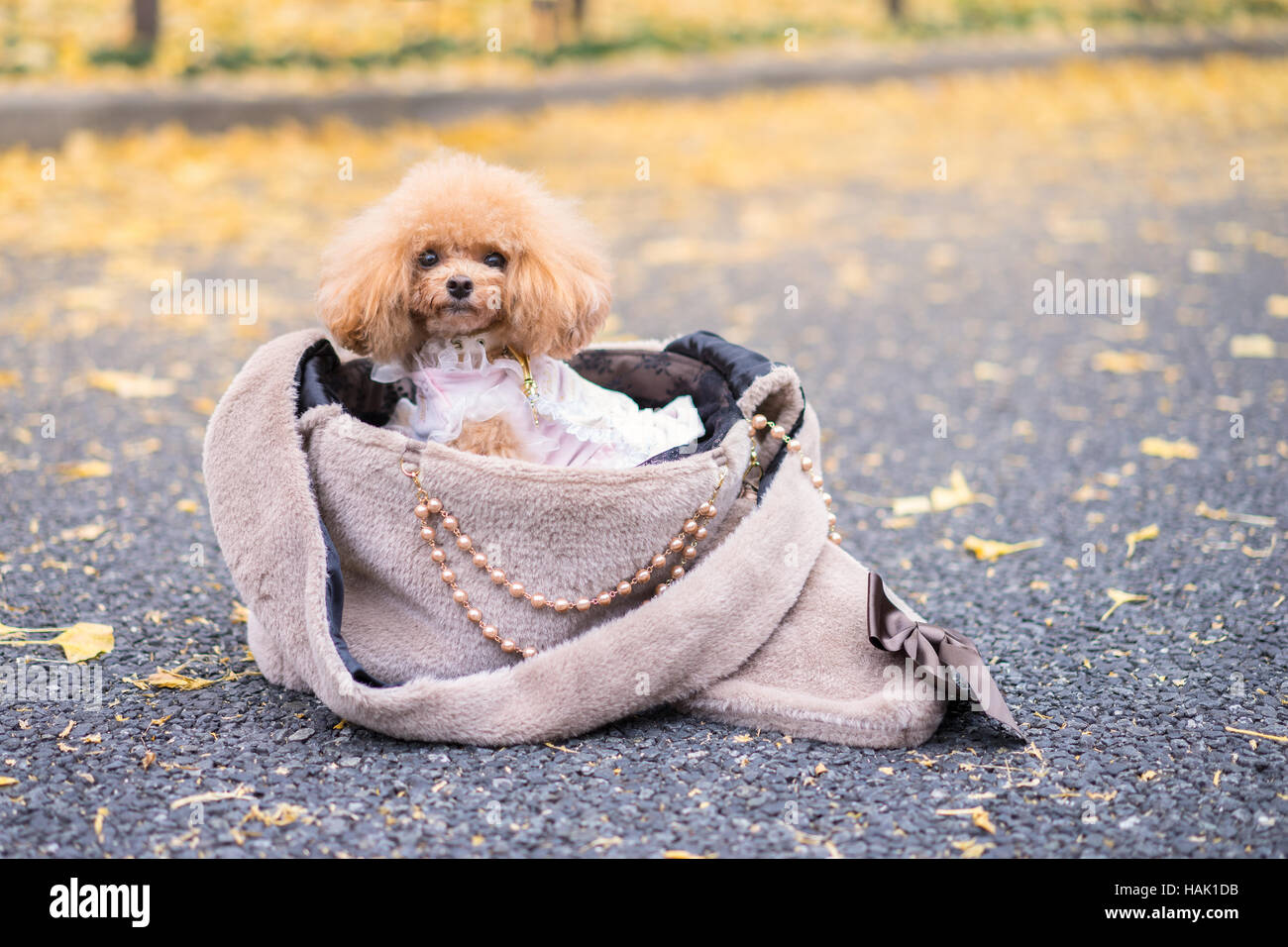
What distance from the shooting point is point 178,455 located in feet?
14.1

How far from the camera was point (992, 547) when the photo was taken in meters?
3.59

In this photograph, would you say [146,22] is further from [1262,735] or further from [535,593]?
[1262,735]

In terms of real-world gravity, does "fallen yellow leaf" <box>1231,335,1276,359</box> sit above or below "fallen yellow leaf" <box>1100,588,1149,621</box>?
above

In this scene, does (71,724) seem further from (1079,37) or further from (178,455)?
(1079,37)

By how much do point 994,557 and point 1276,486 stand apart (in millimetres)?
1128

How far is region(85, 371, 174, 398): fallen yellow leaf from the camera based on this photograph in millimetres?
4938

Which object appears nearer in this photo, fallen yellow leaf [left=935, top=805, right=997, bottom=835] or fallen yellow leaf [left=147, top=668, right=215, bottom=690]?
fallen yellow leaf [left=935, top=805, right=997, bottom=835]

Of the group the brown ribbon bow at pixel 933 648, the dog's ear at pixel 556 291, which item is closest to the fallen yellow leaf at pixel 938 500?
the brown ribbon bow at pixel 933 648

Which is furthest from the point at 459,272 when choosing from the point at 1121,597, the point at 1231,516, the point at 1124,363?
the point at 1124,363

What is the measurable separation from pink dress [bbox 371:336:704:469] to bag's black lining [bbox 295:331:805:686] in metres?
0.08

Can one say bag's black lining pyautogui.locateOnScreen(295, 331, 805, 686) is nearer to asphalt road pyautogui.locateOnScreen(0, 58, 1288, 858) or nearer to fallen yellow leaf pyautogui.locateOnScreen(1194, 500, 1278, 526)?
asphalt road pyautogui.locateOnScreen(0, 58, 1288, 858)

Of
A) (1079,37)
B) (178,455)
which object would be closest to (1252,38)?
(1079,37)

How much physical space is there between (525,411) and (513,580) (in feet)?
1.33

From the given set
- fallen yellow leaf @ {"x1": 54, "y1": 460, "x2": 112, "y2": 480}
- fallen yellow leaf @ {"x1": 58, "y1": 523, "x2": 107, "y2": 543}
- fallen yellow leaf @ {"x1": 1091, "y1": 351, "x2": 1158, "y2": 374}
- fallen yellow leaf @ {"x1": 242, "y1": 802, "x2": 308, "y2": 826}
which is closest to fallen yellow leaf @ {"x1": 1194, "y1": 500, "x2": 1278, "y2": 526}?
fallen yellow leaf @ {"x1": 1091, "y1": 351, "x2": 1158, "y2": 374}
